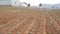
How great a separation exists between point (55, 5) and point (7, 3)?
2451mm

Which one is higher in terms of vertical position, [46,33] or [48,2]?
[46,33]

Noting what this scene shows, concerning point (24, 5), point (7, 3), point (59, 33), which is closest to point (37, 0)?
point (24, 5)

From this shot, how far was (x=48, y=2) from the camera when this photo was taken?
6.69 m

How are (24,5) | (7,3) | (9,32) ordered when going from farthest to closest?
1. (7,3)
2. (24,5)
3. (9,32)

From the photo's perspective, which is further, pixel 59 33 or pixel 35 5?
pixel 35 5

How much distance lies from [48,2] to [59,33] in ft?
17.0

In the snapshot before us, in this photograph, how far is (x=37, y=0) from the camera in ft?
23.0

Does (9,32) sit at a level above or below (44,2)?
above

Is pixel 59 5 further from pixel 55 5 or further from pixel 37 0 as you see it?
pixel 37 0

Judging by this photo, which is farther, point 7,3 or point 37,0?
point 7,3

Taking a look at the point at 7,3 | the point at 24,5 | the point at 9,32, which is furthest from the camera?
the point at 7,3

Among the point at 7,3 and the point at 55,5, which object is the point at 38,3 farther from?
the point at 7,3

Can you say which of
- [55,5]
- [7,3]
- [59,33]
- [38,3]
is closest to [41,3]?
[38,3]

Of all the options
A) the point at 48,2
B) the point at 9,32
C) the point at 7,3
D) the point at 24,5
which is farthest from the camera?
the point at 7,3
